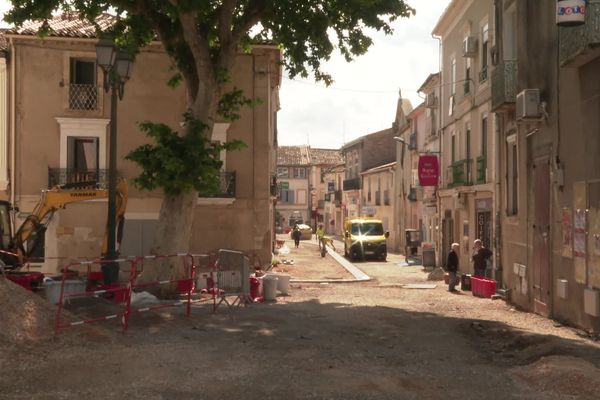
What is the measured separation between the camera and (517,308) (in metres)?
15.6

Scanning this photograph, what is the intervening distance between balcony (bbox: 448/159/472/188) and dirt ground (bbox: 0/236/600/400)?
449 inches

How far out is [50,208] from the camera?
18.5 metres

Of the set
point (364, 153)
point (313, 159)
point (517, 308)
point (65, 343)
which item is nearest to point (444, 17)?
point (517, 308)

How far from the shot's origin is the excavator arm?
1756 cm

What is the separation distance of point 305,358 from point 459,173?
18.4 m

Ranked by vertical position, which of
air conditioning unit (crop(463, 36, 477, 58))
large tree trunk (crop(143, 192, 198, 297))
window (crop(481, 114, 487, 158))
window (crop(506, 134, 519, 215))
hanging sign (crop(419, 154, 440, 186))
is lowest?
large tree trunk (crop(143, 192, 198, 297))

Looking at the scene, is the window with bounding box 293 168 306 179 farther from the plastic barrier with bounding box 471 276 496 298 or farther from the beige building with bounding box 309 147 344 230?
the plastic barrier with bounding box 471 276 496 298

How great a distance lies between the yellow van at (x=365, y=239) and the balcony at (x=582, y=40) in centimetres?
2415

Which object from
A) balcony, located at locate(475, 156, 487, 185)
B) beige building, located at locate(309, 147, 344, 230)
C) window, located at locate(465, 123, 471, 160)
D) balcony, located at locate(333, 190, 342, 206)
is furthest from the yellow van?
beige building, located at locate(309, 147, 344, 230)

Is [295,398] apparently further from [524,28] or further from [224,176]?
[224,176]

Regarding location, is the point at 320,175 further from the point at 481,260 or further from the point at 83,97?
the point at 481,260

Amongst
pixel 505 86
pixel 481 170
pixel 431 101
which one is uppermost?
pixel 431 101

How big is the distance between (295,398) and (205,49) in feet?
34.8

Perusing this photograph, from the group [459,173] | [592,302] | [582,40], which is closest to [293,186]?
[459,173]
